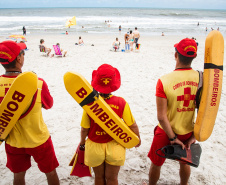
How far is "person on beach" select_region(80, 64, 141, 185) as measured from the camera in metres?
1.79

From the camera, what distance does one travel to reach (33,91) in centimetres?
172

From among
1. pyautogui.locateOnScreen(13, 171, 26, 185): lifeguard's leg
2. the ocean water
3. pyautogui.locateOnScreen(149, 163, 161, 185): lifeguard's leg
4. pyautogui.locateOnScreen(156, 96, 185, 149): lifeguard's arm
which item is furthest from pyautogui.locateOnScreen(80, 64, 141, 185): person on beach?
the ocean water

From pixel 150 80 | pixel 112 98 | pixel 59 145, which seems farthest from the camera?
pixel 150 80

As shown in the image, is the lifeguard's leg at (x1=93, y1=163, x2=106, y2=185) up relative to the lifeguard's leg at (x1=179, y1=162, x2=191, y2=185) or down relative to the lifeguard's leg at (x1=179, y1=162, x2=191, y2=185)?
up

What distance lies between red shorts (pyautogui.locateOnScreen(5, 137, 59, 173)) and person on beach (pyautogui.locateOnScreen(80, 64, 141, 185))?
468 millimetres

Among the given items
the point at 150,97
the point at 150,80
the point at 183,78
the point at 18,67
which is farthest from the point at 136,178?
the point at 150,80

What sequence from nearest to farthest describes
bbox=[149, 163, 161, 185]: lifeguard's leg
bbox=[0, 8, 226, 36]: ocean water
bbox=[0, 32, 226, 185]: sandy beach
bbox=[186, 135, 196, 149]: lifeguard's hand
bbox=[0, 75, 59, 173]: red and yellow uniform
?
bbox=[0, 75, 59, 173]: red and yellow uniform
bbox=[186, 135, 196, 149]: lifeguard's hand
bbox=[149, 163, 161, 185]: lifeguard's leg
bbox=[0, 32, 226, 185]: sandy beach
bbox=[0, 8, 226, 36]: ocean water

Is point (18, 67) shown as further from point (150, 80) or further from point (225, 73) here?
point (225, 73)

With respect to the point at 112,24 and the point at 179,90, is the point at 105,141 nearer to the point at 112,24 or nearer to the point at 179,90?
the point at 179,90

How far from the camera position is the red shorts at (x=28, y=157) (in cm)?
195

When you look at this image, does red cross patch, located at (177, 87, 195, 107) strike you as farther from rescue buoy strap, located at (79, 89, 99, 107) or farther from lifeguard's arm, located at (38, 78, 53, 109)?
lifeguard's arm, located at (38, 78, 53, 109)

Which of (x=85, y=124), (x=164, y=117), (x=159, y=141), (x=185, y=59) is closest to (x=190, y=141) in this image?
(x=159, y=141)

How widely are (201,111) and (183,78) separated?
39 centimetres

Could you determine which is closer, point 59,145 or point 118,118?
point 118,118
